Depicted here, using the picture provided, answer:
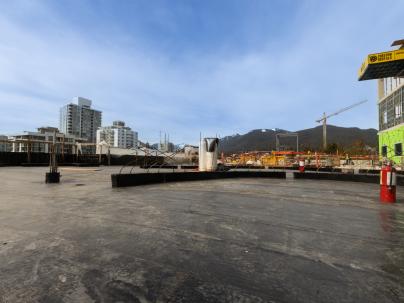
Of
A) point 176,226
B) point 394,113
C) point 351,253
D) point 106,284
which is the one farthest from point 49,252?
point 394,113

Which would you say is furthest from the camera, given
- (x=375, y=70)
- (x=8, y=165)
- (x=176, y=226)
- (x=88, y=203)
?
(x=375, y=70)

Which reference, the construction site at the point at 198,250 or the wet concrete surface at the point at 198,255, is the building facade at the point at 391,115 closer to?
the construction site at the point at 198,250

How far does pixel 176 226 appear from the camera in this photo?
458 cm

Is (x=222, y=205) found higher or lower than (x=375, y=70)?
lower

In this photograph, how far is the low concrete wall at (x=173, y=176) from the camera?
34.8 ft

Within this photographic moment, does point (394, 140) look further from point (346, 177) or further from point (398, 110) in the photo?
point (346, 177)

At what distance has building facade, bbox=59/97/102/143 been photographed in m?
148

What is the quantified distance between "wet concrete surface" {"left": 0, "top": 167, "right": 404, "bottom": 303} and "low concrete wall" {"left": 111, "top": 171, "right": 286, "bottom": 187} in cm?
468

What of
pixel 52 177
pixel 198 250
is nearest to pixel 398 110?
pixel 52 177

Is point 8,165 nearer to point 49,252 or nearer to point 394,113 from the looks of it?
point 49,252

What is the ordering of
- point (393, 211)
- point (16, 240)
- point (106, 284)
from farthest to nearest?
point (393, 211) < point (16, 240) < point (106, 284)

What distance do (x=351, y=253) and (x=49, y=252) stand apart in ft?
13.2

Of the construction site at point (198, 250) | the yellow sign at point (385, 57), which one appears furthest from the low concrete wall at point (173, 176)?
the yellow sign at point (385, 57)

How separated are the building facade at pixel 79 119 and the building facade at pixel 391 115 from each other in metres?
136
